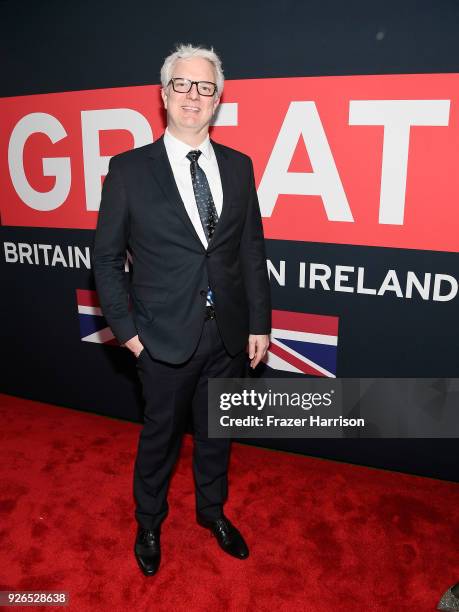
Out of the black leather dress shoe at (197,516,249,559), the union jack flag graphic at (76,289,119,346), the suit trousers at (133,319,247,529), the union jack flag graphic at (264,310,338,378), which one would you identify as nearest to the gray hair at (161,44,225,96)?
the suit trousers at (133,319,247,529)

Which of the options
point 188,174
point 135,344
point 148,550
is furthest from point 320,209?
point 148,550

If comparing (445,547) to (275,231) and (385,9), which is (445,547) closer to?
(275,231)

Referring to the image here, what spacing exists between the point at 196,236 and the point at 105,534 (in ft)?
4.51

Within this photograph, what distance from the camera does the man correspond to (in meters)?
1.75

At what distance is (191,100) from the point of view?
5.67 feet

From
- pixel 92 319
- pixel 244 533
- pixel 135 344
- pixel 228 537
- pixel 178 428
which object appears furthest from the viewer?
pixel 92 319

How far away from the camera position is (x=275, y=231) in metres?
2.51

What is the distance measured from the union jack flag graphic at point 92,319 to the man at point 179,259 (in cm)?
115

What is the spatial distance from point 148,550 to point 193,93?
173 centimetres

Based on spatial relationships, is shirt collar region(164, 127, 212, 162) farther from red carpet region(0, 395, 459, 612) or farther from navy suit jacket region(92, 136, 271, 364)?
red carpet region(0, 395, 459, 612)

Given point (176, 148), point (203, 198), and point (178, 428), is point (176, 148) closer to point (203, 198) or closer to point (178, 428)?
point (203, 198)

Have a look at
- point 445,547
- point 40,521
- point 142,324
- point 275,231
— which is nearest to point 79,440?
point 40,521

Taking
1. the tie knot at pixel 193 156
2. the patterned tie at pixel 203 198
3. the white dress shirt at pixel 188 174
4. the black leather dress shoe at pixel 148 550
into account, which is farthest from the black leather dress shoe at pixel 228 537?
the tie knot at pixel 193 156

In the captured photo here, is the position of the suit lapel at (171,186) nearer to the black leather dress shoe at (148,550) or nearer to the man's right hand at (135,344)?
the man's right hand at (135,344)
